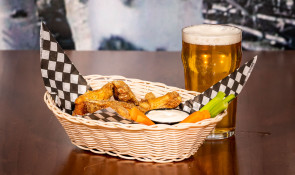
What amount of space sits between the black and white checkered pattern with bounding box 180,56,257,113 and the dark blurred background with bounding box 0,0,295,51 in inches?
69.2

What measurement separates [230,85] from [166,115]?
7.1 inches

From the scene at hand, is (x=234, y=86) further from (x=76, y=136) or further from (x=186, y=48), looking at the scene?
(x=76, y=136)

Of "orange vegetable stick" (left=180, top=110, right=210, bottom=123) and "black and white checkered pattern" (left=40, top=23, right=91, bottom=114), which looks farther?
"black and white checkered pattern" (left=40, top=23, right=91, bottom=114)

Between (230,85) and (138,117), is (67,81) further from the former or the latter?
(230,85)

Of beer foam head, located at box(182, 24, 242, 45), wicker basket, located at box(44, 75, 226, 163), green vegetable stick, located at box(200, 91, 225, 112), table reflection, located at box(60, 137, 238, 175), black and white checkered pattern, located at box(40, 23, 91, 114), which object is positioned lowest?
table reflection, located at box(60, 137, 238, 175)

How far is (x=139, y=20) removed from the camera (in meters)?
3.12

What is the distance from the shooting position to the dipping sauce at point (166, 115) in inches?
48.8

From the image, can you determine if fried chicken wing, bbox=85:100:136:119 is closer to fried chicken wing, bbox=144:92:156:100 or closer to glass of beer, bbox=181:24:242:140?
fried chicken wing, bbox=144:92:156:100

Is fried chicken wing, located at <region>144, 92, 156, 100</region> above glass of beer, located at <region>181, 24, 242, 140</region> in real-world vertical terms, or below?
below

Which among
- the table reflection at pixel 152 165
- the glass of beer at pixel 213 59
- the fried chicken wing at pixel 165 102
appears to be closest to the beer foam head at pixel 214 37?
the glass of beer at pixel 213 59

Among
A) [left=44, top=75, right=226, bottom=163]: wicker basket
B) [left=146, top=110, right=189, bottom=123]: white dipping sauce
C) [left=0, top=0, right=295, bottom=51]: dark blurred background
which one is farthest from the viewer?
[left=0, top=0, right=295, bottom=51]: dark blurred background

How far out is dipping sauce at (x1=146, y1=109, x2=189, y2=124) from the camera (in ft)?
4.07

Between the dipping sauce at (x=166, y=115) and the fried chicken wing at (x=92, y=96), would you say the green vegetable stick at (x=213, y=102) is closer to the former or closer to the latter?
the dipping sauce at (x=166, y=115)

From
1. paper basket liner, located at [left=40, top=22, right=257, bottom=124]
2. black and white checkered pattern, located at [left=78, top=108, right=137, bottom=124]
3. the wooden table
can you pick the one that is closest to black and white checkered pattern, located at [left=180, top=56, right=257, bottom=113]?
paper basket liner, located at [left=40, top=22, right=257, bottom=124]
